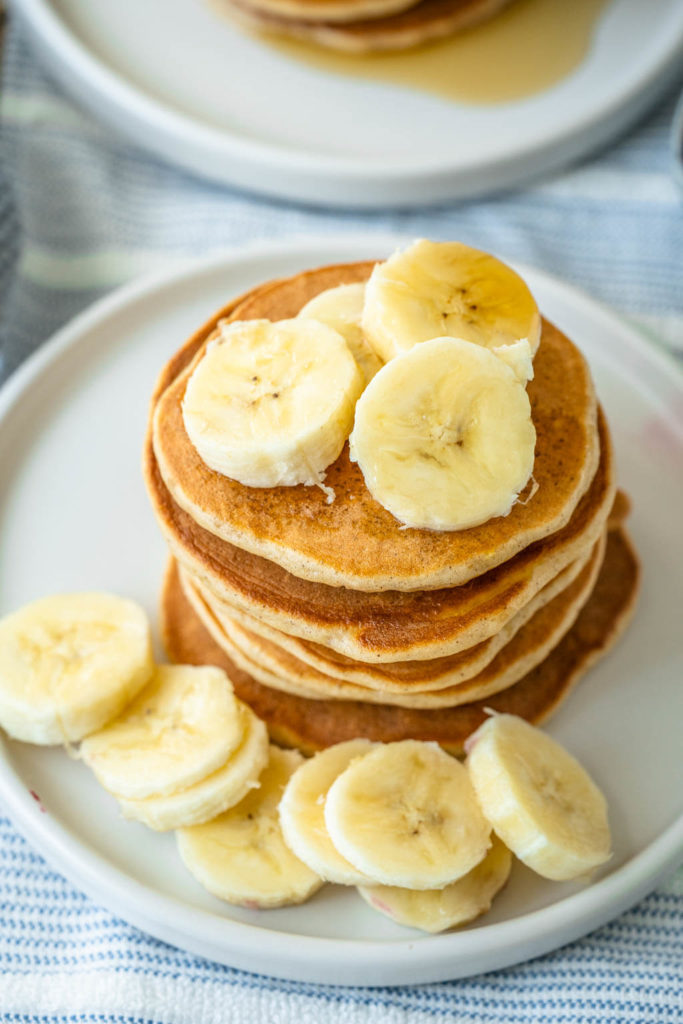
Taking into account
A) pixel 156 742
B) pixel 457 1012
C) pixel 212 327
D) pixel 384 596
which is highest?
pixel 212 327

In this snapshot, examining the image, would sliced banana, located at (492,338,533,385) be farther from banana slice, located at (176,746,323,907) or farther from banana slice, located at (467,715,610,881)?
banana slice, located at (176,746,323,907)

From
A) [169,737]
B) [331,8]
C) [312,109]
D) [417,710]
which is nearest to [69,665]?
[169,737]

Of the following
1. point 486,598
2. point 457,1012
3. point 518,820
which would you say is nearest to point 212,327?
point 486,598

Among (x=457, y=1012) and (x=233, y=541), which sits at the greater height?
(x=233, y=541)

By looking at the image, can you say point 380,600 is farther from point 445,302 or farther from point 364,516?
point 445,302

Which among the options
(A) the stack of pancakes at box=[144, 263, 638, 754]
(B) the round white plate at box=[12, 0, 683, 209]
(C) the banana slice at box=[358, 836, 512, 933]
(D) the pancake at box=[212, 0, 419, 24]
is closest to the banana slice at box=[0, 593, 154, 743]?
(A) the stack of pancakes at box=[144, 263, 638, 754]

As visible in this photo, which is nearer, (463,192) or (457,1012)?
(457,1012)

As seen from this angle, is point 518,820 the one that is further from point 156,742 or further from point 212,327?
point 212,327

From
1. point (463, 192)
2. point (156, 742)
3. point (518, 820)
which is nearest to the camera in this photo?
point (518, 820)
